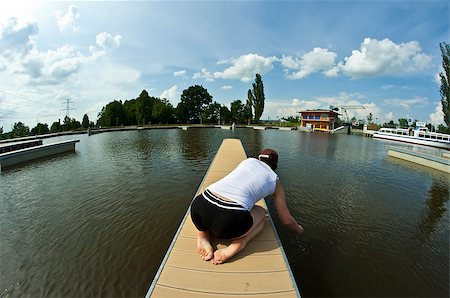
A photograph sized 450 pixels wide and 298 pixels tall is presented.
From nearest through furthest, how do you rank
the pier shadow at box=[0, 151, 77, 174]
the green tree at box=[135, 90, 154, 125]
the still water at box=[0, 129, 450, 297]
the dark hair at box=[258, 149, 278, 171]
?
the dark hair at box=[258, 149, 278, 171]
the still water at box=[0, 129, 450, 297]
the pier shadow at box=[0, 151, 77, 174]
the green tree at box=[135, 90, 154, 125]

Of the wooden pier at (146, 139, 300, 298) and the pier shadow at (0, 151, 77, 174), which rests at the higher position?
the wooden pier at (146, 139, 300, 298)

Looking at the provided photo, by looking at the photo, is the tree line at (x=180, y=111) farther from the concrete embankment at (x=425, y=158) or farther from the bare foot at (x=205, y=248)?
the bare foot at (x=205, y=248)

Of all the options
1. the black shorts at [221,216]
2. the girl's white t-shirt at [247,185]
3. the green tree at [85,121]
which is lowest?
the black shorts at [221,216]

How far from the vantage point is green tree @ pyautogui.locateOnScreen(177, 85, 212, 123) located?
74.3m

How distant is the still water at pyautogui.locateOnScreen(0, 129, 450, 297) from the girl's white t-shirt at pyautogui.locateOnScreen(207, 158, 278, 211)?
2.42 meters

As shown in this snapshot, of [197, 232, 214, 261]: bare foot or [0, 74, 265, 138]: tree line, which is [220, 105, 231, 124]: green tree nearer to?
[0, 74, 265, 138]: tree line

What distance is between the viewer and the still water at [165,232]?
4199mm

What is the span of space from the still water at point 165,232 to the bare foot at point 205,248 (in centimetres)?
180

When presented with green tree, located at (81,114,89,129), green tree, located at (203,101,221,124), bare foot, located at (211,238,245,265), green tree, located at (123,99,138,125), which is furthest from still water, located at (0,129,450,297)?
green tree, located at (203,101,221,124)

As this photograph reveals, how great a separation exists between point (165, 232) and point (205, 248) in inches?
123

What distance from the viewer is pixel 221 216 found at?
2963 mm

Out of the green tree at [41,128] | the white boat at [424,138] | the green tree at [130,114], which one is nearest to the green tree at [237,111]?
the green tree at [130,114]

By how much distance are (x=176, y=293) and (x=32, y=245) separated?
16.6ft

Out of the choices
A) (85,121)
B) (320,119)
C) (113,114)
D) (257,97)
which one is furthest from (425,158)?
Answer: (85,121)
